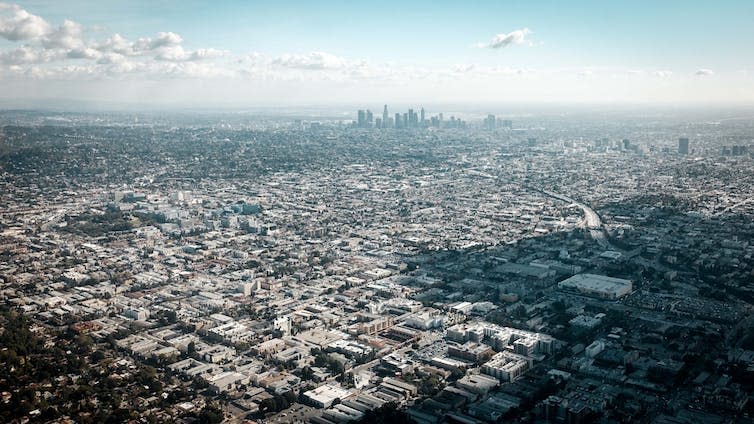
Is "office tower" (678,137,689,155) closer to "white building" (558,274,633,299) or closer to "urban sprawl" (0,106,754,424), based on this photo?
"urban sprawl" (0,106,754,424)

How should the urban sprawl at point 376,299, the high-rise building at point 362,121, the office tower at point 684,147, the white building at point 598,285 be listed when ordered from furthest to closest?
Result: the high-rise building at point 362,121
the office tower at point 684,147
the white building at point 598,285
the urban sprawl at point 376,299

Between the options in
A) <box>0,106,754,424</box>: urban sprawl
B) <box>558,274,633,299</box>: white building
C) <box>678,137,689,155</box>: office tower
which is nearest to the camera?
<box>0,106,754,424</box>: urban sprawl

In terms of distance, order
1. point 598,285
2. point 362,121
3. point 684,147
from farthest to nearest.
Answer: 1. point 362,121
2. point 684,147
3. point 598,285

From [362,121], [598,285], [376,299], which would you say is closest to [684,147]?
[598,285]

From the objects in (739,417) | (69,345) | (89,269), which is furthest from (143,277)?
(739,417)

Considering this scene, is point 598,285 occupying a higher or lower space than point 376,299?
higher

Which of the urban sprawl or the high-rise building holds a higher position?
the high-rise building

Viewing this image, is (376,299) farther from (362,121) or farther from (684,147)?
(362,121)

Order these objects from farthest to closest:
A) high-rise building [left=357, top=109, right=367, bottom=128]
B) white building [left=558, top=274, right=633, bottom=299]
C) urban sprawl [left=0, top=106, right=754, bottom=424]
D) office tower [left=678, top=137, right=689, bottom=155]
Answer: high-rise building [left=357, top=109, right=367, bottom=128]
office tower [left=678, top=137, right=689, bottom=155]
white building [left=558, top=274, right=633, bottom=299]
urban sprawl [left=0, top=106, right=754, bottom=424]

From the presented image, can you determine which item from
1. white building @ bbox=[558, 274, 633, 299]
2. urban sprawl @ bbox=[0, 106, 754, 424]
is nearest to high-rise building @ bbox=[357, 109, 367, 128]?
urban sprawl @ bbox=[0, 106, 754, 424]

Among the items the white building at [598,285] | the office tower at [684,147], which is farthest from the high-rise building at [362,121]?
the white building at [598,285]

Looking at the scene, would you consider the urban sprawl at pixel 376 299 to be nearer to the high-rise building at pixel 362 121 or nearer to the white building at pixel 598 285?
the white building at pixel 598 285

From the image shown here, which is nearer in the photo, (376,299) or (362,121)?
(376,299)
